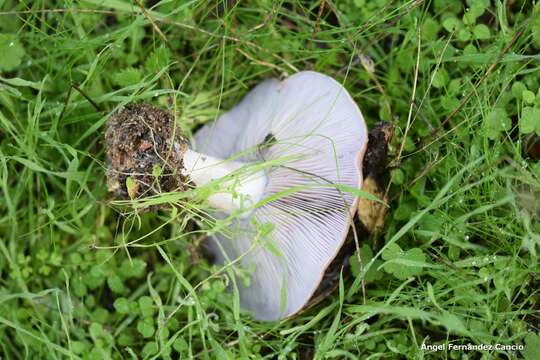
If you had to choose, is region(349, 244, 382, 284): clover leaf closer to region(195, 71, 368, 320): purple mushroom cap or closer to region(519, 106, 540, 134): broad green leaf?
region(195, 71, 368, 320): purple mushroom cap

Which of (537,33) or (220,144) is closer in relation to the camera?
(537,33)

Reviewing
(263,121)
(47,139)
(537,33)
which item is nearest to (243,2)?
(263,121)

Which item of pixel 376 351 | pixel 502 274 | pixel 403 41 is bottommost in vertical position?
pixel 376 351

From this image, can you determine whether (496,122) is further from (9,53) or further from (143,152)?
(9,53)

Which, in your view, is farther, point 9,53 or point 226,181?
point 9,53

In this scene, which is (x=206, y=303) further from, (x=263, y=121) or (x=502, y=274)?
(x=502, y=274)

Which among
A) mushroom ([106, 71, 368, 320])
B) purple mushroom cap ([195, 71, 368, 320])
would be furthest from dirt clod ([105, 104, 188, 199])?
purple mushroom cap ([195, 71, 368, 320])

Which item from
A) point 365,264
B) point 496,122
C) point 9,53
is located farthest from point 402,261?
point 9,53

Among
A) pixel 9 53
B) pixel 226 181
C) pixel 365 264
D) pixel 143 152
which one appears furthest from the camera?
pixel 9 53
